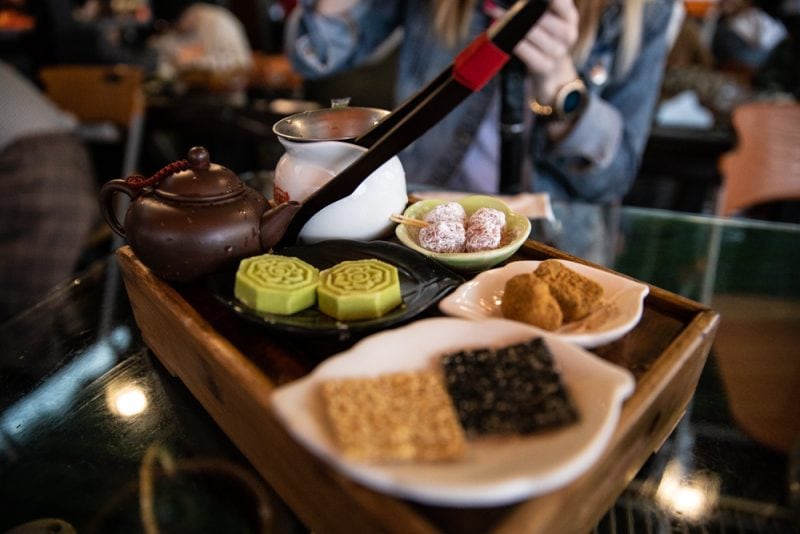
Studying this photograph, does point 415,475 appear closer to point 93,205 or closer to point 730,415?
point 730,415

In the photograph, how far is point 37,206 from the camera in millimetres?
2188

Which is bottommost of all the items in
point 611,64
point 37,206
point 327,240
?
point 37,206

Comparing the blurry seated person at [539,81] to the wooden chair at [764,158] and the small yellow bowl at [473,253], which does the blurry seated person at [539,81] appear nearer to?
the wooden chair at [764,158]

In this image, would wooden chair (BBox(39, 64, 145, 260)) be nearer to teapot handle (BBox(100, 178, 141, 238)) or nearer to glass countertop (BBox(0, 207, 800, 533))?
glass countertop (BBox(0, 207, 800, 533))

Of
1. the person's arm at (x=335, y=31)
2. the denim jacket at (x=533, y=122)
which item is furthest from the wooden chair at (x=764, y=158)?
the person's arm at (x=335, y=31)

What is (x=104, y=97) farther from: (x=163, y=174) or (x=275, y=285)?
(x=275, y=285)

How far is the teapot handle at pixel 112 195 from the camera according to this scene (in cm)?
94

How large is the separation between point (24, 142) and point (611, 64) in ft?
7.28

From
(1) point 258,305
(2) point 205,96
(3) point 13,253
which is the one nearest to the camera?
(1) point 258,305

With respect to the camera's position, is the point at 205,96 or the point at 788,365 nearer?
the point at 788,365

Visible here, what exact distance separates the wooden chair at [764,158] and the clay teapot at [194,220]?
1604mm

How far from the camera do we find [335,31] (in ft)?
6.55

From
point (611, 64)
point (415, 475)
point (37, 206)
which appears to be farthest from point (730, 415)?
point (37, 206)

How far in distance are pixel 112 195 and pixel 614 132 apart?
1.45m
